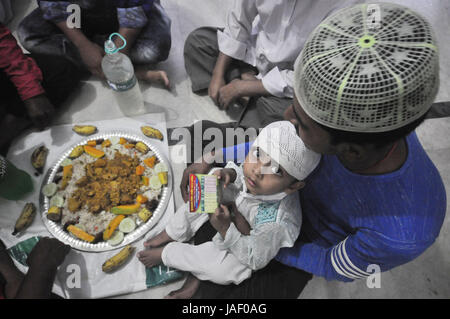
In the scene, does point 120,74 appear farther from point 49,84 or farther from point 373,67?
point 373,67

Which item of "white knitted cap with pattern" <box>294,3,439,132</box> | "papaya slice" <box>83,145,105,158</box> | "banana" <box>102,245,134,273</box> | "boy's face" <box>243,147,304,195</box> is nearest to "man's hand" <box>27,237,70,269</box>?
"banana" <box>102,245,134,273</box>

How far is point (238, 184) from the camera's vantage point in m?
1.11

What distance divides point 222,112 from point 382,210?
1069mm

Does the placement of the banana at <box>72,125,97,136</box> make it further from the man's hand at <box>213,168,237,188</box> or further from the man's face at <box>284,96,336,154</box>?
the man's face at <box>284,96,336,154</box>

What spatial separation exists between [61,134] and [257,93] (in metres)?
0.96

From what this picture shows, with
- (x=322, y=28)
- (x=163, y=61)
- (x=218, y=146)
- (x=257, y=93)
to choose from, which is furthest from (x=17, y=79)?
(x=322, y=28)

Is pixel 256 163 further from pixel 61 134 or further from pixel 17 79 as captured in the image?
pixel 17 79

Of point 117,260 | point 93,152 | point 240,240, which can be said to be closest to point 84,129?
point 93,152

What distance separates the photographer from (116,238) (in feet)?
3.97

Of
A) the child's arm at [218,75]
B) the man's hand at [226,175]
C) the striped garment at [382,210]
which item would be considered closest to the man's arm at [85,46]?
the child's arm at [218,75]

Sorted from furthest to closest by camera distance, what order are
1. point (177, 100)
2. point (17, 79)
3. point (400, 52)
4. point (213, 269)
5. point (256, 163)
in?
point (177, 100) → point (17, 79) → point (213, 269) → point (256, 163) → point (400, 52)

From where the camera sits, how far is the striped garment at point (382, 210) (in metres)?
0.72

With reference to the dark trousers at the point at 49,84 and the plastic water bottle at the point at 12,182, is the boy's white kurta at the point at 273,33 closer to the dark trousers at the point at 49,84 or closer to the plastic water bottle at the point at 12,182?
the dark trousers at the point at 49,84

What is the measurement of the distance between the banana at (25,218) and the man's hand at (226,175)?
793 millimetres
